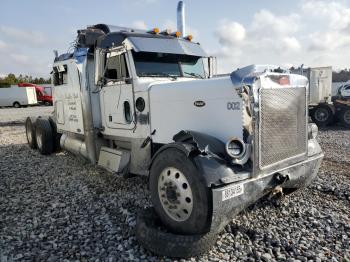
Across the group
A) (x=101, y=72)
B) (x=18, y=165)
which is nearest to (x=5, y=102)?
(x=18, y=165)

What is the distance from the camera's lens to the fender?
3.43 meters

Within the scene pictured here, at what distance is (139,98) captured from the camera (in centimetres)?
518

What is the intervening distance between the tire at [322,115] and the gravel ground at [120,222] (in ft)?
32.0

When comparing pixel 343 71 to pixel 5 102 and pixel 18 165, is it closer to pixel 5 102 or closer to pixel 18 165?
pixel 5 102

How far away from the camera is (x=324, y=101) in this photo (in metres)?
16.9

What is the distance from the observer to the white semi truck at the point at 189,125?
11.8 ft

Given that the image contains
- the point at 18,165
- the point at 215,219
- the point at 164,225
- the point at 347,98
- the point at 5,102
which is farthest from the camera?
the point at 5,102

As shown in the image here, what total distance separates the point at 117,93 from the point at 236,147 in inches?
110

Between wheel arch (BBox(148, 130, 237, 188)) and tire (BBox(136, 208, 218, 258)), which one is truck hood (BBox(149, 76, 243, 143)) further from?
tire (BBox(136, 208, 218, 258))

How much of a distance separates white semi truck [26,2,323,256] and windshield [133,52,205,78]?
0.02m

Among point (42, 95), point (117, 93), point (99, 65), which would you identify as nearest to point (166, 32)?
point (99, 65)

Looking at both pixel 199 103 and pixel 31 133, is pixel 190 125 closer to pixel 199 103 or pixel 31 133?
pixel 199 103

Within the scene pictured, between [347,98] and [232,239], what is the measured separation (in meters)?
15.4

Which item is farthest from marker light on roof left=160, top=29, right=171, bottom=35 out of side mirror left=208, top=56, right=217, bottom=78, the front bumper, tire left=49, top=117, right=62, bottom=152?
→ tire left=49, top=117, right=62, bottom=152
